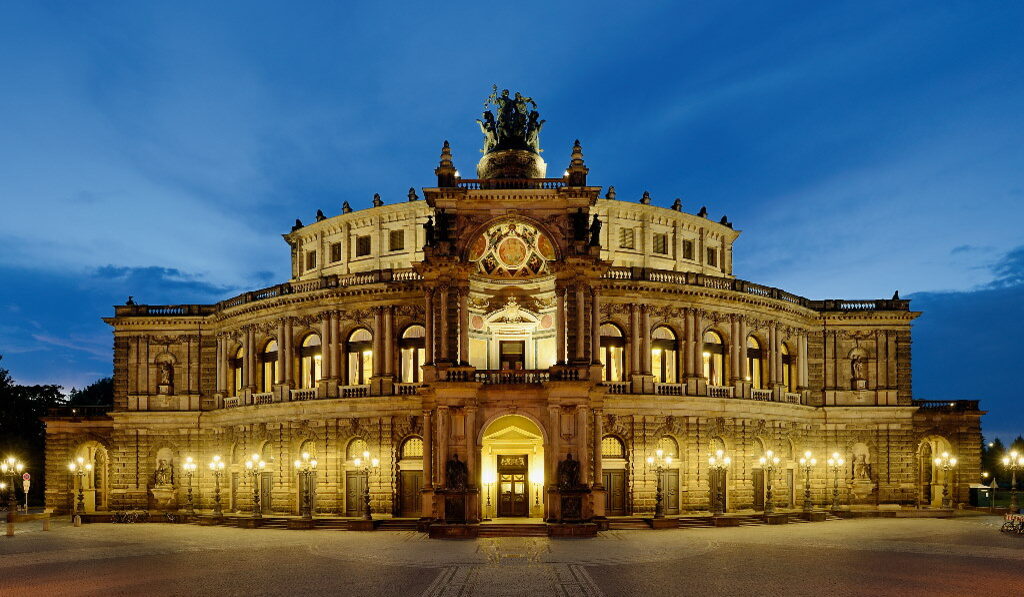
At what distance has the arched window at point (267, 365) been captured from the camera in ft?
211

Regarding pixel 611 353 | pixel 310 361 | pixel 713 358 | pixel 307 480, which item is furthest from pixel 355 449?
pixel 713 358

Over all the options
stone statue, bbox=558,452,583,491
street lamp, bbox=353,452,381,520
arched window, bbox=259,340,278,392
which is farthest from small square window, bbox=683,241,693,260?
arched window, bbox=259,340,278,392

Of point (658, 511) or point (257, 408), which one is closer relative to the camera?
point (658, 511)

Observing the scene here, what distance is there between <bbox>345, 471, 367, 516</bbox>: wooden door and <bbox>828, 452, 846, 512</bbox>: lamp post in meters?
31.0

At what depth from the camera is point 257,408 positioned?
62.9m

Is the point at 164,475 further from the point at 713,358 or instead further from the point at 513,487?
the point at 713,358

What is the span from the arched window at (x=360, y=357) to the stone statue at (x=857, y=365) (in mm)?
34944

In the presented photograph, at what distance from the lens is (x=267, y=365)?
213ft

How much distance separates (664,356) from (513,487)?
13.9 metres

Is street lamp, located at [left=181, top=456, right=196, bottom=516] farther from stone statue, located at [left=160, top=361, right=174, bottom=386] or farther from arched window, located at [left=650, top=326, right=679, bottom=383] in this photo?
arched window, located at [left=650, top=326, right=679, bottom=383]

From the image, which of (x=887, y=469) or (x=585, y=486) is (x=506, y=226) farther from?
(x=887, y=469)

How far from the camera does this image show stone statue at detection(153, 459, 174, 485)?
66062 mm

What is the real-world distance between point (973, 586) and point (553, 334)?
101 feet

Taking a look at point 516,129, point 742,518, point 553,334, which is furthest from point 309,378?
point 742,518
